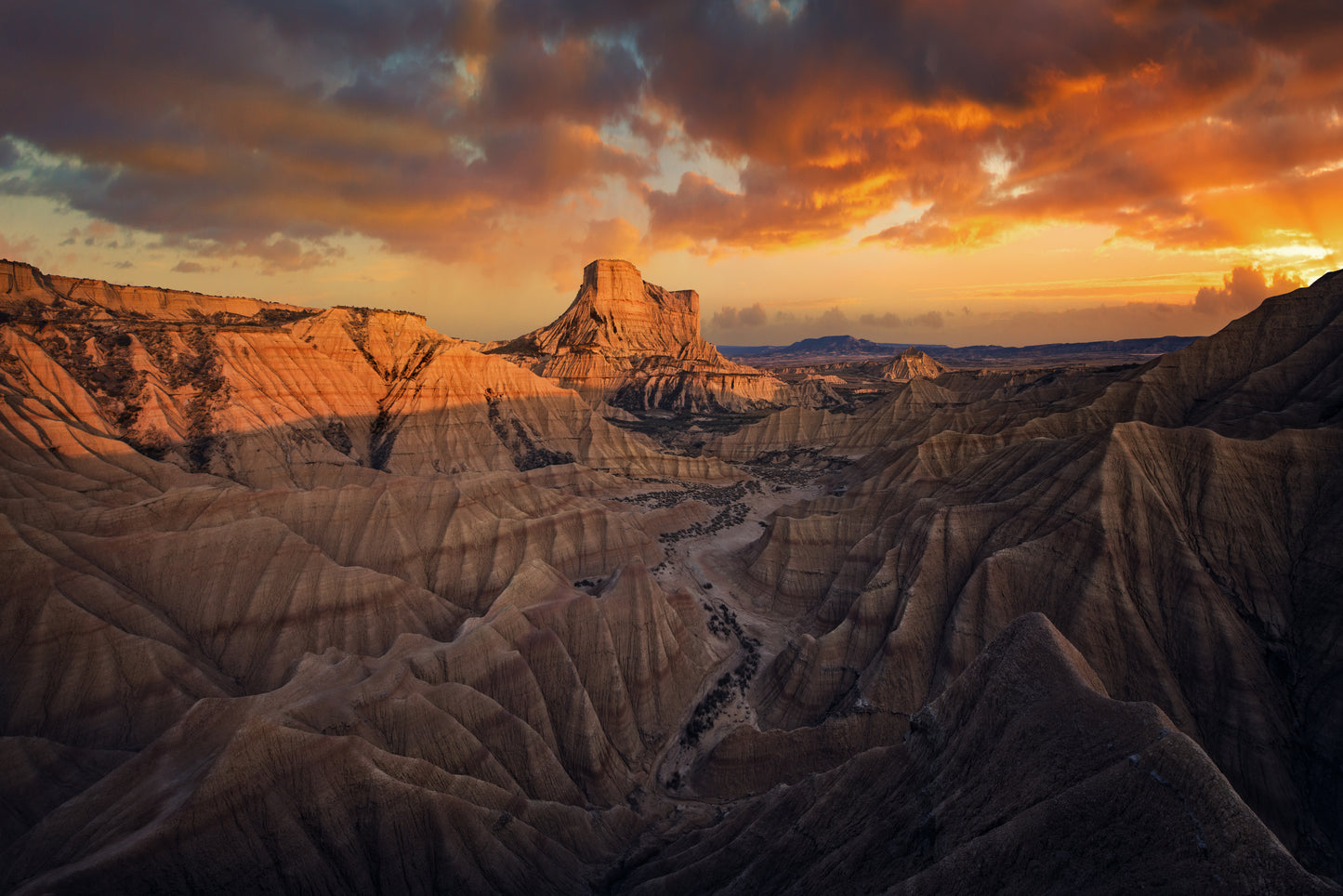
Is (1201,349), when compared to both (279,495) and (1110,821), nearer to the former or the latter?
(1110,821)

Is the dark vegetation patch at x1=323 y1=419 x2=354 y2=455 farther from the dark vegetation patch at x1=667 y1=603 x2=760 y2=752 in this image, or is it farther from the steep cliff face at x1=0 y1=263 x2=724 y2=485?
the dark vegetation patch at x1=667 y1=603 x2=760 y2=752

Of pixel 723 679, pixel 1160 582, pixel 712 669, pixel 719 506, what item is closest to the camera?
pixel 1160 582

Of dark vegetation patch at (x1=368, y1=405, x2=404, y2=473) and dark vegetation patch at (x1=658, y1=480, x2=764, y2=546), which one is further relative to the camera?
dark vegetation patch at (x1=368, y1=405, x2=404, y2=473)

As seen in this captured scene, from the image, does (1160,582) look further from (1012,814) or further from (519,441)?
(519,441)

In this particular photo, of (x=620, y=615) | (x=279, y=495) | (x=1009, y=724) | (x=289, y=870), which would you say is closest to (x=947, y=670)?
(x=1009, y=724)

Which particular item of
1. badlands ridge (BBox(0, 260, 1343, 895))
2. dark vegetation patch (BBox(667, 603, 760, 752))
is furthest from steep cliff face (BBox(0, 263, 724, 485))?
dark vegetation patch (BBox(667, 603, 760, 752))

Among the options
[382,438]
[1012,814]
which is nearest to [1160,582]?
[1012,814]

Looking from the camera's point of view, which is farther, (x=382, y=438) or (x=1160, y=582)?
(x=382, y=438)

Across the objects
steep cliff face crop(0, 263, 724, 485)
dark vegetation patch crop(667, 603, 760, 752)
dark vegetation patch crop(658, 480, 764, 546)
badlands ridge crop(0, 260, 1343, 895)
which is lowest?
dark vegetation patch crop(667, 603, 760, 752)
